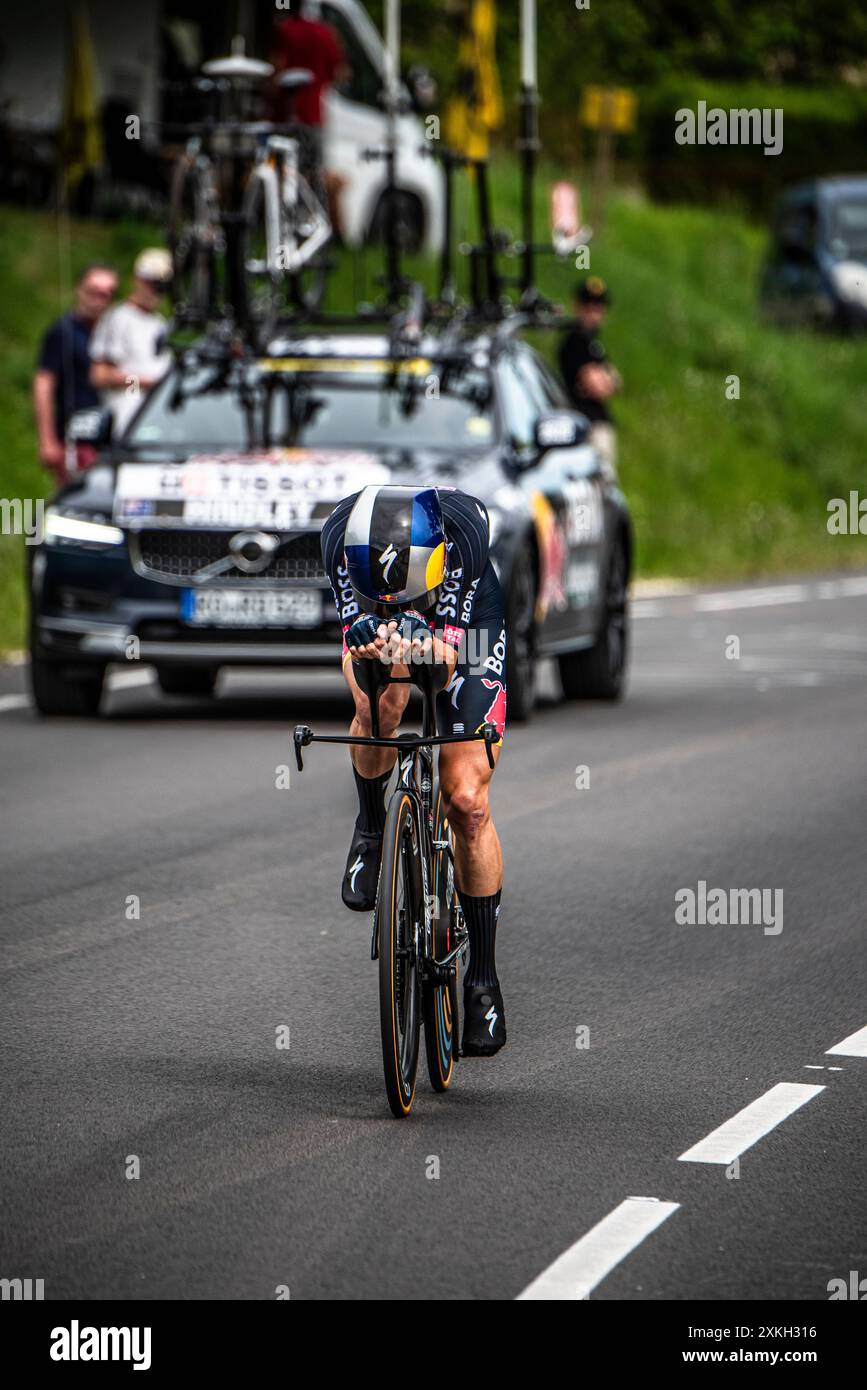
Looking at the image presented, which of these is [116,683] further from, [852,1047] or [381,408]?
[852,1047]

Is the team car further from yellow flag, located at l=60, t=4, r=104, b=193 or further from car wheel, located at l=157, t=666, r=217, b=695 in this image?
yellow flag, located at l=60, t=4, r=104, b=193

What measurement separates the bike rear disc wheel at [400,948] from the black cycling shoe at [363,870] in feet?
1.37

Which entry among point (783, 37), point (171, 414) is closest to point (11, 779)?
point (171, 414)

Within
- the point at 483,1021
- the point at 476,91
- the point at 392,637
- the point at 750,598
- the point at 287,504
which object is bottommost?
the point at 483,1021

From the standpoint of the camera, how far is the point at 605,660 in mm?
15297

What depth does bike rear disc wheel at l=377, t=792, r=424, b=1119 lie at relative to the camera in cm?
618

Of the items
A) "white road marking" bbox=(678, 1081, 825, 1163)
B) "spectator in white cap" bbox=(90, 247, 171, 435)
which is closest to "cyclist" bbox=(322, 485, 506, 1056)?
"white road marking" bbox=(678, 1081, 825, 1163)

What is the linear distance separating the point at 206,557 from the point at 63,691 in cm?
124

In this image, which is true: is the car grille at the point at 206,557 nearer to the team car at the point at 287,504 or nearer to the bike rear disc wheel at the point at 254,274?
the team car at the point at 287,504

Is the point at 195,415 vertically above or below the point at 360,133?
below

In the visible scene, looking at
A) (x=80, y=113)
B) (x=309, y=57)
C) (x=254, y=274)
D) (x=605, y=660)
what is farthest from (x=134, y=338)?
(x=80, y=113)

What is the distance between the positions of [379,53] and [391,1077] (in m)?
23.2

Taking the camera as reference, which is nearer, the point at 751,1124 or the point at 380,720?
the point at 751,1124

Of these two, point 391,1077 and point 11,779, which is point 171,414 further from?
point 391,1077
